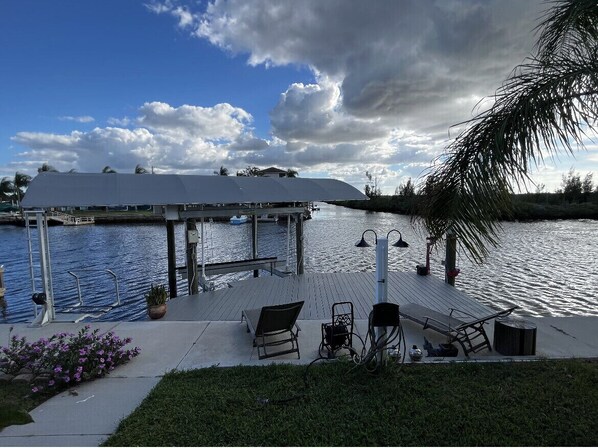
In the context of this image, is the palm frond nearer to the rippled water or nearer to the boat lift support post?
the rippled water

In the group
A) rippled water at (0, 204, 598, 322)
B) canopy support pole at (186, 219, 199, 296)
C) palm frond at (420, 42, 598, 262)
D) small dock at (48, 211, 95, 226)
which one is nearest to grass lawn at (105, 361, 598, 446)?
palm frond at (420, 42, 598, 262)

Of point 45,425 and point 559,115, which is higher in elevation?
point 559,115

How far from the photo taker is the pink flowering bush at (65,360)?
12.7 ft

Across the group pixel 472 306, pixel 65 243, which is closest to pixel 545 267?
pixel 472 306

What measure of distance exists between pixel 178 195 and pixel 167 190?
0.33 metres

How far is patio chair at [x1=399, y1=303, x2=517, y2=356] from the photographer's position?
4668mm

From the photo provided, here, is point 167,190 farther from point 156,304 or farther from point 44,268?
point 44,268

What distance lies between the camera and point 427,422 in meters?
3.01

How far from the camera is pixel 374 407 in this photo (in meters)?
3.26

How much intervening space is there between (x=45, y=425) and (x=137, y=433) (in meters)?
1.09

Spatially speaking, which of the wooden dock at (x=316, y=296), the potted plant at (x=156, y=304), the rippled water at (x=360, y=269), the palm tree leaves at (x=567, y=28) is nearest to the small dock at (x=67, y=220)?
the rippled water at (x=360, y=269)

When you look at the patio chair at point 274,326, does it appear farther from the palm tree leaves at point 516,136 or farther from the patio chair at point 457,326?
the palm tree leaves at point 516,136

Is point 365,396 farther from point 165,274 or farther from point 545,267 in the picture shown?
point 545,267

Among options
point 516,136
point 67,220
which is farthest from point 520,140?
point 67,220
